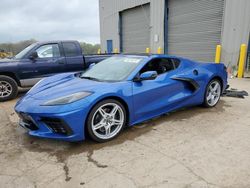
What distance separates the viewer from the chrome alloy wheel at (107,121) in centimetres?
294

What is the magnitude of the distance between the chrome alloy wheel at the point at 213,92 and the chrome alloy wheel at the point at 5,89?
16.3 feet

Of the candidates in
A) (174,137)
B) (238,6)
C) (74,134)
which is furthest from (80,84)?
(238,6)

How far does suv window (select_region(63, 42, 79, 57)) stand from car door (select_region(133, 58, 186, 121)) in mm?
3541

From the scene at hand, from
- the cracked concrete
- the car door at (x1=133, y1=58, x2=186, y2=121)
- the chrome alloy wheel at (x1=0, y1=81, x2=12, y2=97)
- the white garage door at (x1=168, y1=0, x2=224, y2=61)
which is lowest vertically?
the cracked concrete

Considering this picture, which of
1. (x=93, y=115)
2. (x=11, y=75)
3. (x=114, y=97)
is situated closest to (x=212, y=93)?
(x=114, y=97)

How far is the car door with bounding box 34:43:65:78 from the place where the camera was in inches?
237

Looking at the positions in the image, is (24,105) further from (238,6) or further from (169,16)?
(169,16)

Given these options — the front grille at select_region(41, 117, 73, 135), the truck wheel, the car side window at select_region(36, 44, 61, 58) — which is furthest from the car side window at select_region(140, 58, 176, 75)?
the truck wheel

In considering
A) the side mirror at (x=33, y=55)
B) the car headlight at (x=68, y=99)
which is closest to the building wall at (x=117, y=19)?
the side mirror at (x=33, y=55)

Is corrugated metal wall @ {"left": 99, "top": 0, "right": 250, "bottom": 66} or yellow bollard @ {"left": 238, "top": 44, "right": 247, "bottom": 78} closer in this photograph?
yellow bollard @ {"left": 238, "top": 44, "right": 247, "bottom": 78}

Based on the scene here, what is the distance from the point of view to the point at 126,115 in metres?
3.23

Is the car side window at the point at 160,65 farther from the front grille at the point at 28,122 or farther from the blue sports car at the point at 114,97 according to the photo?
the front grille at the point at 28,122

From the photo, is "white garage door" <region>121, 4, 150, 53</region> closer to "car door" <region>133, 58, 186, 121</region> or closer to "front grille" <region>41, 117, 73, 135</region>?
"car door" <region>133, 58, 186, 121</region>

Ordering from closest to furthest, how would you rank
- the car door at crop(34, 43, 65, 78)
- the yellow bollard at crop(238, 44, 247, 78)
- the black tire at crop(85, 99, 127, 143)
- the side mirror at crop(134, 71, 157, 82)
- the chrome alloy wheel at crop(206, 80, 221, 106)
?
the black tire at crop(85, 99, 127, 143) → the side mirror at crop(134, 71, 157, 82) → the chrome alloy wheel at crop(206, 80, 221, 106) → the car door at crop(34, 43, 65, 78) → the yellow bollard at crop(238, 44, 247, 78)
